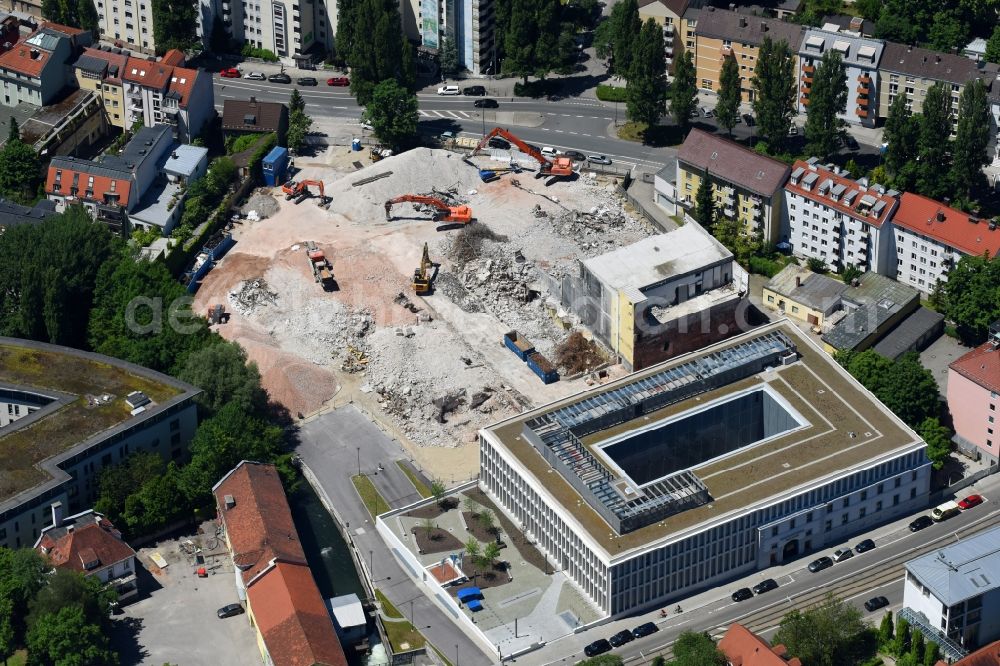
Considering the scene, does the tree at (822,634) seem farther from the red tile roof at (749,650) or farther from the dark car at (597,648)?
the dark car at (597,648)

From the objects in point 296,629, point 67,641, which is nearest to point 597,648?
point 296,629

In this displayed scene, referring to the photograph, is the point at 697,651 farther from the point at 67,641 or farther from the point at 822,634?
the point at 67,641

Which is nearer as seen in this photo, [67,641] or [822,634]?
[822,634]

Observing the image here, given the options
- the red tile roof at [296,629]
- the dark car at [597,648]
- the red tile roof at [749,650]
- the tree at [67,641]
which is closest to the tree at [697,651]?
the red tile roof at [749,650]

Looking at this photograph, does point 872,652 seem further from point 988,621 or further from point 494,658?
point 494,658

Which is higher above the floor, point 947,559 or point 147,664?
point 947,559

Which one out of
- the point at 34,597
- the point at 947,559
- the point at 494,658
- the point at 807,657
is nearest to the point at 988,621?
the point at 947,559
